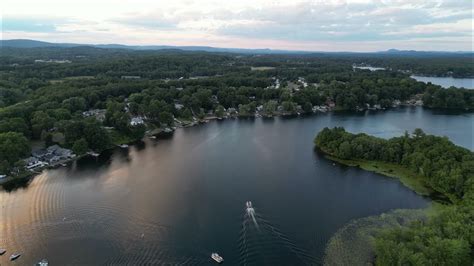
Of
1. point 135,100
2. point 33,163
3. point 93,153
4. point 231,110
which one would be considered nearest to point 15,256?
point 33,163

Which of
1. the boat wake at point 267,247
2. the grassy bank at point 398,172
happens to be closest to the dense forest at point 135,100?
the boat wake at point 267,247

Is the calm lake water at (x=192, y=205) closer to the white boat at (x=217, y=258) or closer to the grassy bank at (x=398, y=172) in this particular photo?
the white boat at (x=217, y=258)

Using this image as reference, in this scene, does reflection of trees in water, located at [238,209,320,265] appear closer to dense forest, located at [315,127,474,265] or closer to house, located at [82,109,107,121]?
dense forest, located at [315,127,474,265]

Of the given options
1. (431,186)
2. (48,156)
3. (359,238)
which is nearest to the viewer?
(359,238)

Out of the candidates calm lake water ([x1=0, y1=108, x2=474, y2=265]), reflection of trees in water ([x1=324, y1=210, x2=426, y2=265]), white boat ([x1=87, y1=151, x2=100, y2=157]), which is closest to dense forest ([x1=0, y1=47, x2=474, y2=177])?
white boat ([x1=87, y1=151, x2=100, y2=157])

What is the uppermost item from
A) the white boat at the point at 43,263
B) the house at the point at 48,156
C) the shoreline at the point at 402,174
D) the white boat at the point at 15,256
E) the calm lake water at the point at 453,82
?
the calm lake water at the point at 453,82

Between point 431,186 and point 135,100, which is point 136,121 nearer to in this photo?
point 135,100
